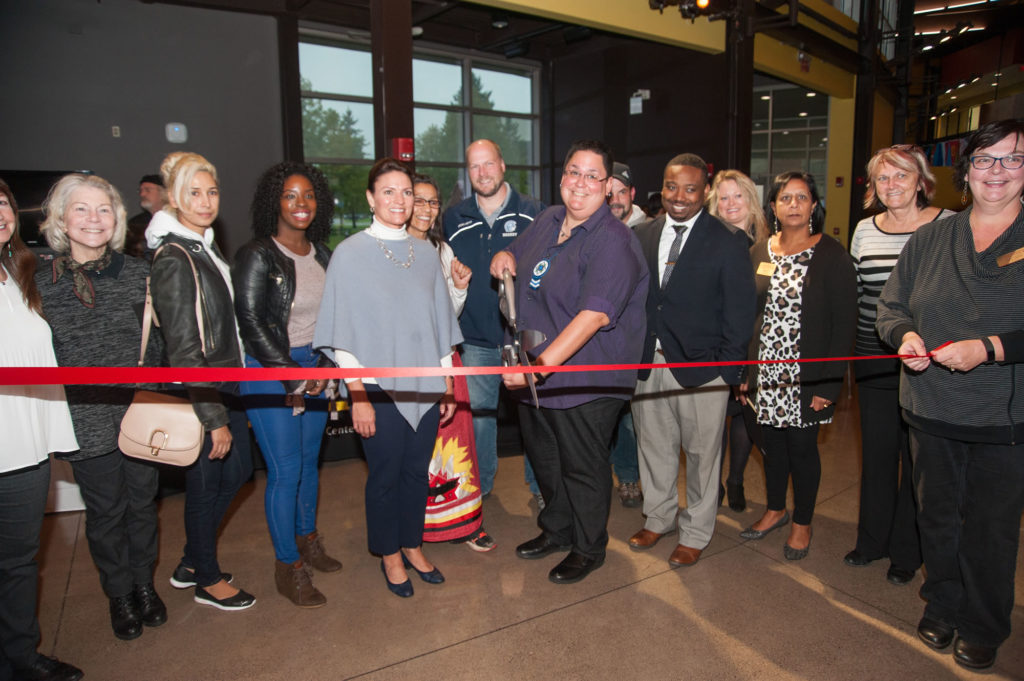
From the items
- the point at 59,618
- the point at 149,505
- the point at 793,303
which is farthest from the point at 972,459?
the point at 59,618

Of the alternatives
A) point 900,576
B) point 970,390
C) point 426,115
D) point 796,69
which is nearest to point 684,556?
point 900,576

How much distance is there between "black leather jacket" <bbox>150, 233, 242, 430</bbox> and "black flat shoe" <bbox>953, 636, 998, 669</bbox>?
8.78 feet

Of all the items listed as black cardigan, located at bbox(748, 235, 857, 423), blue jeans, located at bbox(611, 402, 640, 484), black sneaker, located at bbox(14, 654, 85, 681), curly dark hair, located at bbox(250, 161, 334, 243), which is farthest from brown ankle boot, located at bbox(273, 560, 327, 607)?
black cardigan, located at bbox(748, 235, 857, 423)

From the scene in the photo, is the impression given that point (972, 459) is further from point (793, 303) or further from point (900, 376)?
point (793, 303)

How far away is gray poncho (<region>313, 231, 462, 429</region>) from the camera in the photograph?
2393mm

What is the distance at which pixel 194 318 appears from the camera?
223cm

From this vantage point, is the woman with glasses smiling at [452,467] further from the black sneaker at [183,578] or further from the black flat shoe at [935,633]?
the black flat shoe at [935,633]

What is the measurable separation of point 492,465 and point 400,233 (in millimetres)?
1647

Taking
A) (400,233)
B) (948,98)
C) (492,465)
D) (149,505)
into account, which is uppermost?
(948,98)

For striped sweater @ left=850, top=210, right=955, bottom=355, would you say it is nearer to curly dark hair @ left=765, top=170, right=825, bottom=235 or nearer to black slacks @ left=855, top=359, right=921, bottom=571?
black slacks @ left=855, top=359, right=921, bottom=571

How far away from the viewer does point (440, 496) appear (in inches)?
119

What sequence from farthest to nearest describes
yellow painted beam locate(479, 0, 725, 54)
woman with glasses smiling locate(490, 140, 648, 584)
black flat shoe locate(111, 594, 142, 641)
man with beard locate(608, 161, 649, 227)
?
yellow painted beam locate(479, 0, 725, 54), man with beard locate(608, 161, 649, 227), woman with glasses smiling locate(490, 140, 648, 584), black flat shoe locate(111, 594, 142, 641)

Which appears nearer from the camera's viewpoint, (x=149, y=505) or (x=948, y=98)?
(x=149, y=505)

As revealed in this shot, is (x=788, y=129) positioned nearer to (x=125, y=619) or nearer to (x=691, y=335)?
(x=691, y=335)
